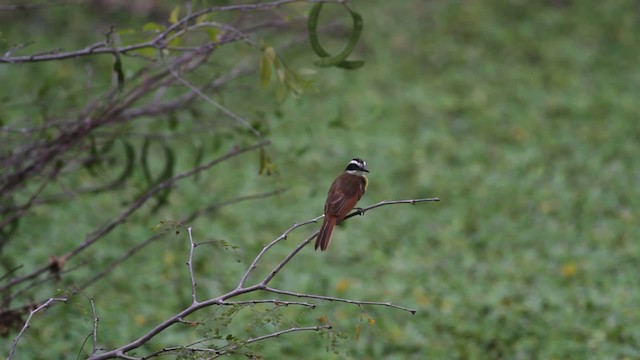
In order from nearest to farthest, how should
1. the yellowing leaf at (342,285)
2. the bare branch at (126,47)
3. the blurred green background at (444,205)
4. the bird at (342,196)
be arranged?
the bare branch at (126,47), the bird at (342,196), the blurred green background at (444,205), the yellowing leaf at (342,285)

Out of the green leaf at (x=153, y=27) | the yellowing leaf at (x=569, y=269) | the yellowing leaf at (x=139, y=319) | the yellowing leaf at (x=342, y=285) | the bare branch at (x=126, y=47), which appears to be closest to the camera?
the bare branch at (x=126, y=47)

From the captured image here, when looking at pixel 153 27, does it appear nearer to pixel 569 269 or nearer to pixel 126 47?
pixel 126 47

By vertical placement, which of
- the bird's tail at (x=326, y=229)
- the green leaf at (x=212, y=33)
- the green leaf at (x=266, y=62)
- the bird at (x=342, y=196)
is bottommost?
the bird's tail at (x=326, y=229)

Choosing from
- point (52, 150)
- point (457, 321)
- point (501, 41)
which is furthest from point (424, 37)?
point (52, 150)

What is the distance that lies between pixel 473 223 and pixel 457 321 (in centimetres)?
209

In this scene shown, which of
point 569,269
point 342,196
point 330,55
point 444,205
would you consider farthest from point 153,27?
point 444,205

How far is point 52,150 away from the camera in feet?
17.1

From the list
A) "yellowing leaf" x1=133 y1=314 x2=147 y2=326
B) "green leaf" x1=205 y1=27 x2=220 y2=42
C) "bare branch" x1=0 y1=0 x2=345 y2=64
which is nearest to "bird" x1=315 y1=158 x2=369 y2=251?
"bare branch" x1=0 y1=0 x2=345 y2=64

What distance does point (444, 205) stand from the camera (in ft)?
31.1

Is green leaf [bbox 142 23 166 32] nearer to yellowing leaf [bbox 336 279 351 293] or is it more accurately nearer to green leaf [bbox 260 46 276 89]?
green leaf [bbox 260 46 276 89]

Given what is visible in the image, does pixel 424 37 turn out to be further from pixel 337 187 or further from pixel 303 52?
pixel 337 187

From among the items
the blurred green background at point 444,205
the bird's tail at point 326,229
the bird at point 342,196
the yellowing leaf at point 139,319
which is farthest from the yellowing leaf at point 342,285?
the bird's tail at point 326,229

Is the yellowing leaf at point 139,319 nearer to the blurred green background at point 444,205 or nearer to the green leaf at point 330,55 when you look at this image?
the blurred green background at point 444,205

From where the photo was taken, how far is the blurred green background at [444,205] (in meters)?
6.84
